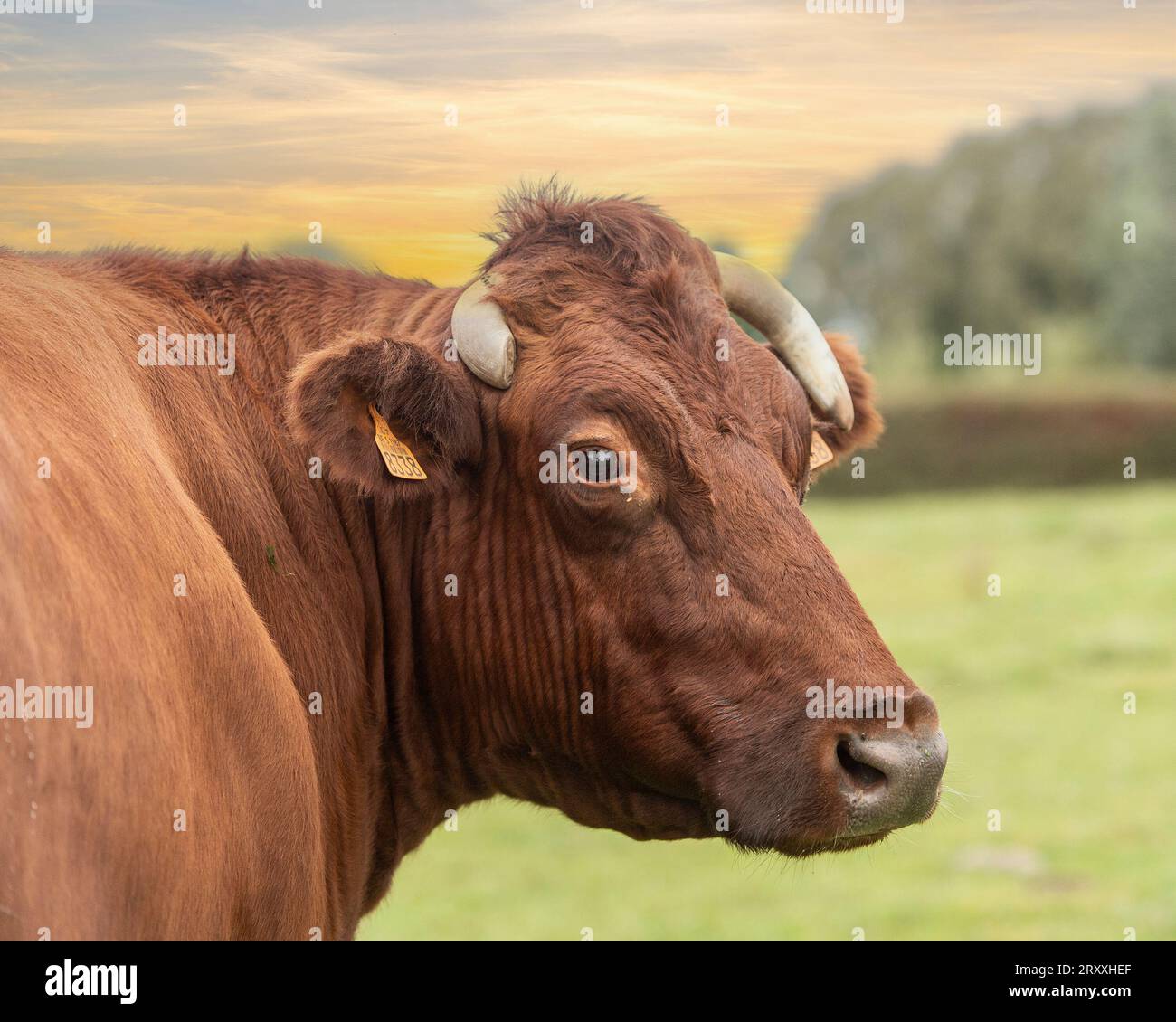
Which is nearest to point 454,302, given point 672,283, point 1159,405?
point 672,283

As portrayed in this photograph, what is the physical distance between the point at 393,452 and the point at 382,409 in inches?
4.7

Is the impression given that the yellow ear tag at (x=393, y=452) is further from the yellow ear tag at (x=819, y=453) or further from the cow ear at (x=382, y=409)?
the yellow ear tag at (x=819, y=453)

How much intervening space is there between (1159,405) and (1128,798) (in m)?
23.4

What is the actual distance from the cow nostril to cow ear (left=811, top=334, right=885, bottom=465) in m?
1.45

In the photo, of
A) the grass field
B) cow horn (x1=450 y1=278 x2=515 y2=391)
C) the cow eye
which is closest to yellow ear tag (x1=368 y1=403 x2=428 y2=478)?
cow horn (x1=450 y1=278 x2=515 y2=391)

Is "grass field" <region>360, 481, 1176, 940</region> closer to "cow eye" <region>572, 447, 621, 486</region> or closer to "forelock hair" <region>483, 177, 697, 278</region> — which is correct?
"cow eye" <region>572, 447, 621, 486</region>

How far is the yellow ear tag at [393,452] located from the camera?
3805 millimetres

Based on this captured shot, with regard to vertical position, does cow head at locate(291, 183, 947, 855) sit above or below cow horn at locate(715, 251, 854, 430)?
below

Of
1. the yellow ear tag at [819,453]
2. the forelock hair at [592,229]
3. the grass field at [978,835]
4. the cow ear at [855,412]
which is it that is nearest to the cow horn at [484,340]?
the forelock hair at [592,229]

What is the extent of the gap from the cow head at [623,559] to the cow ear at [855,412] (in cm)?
66

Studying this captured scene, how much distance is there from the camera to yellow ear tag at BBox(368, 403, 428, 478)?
380 centimetres

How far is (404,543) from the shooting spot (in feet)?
13.4

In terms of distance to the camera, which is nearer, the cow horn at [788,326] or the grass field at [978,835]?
the cow horn at [788,326]

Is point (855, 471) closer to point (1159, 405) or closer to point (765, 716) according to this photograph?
point (765, 716)
